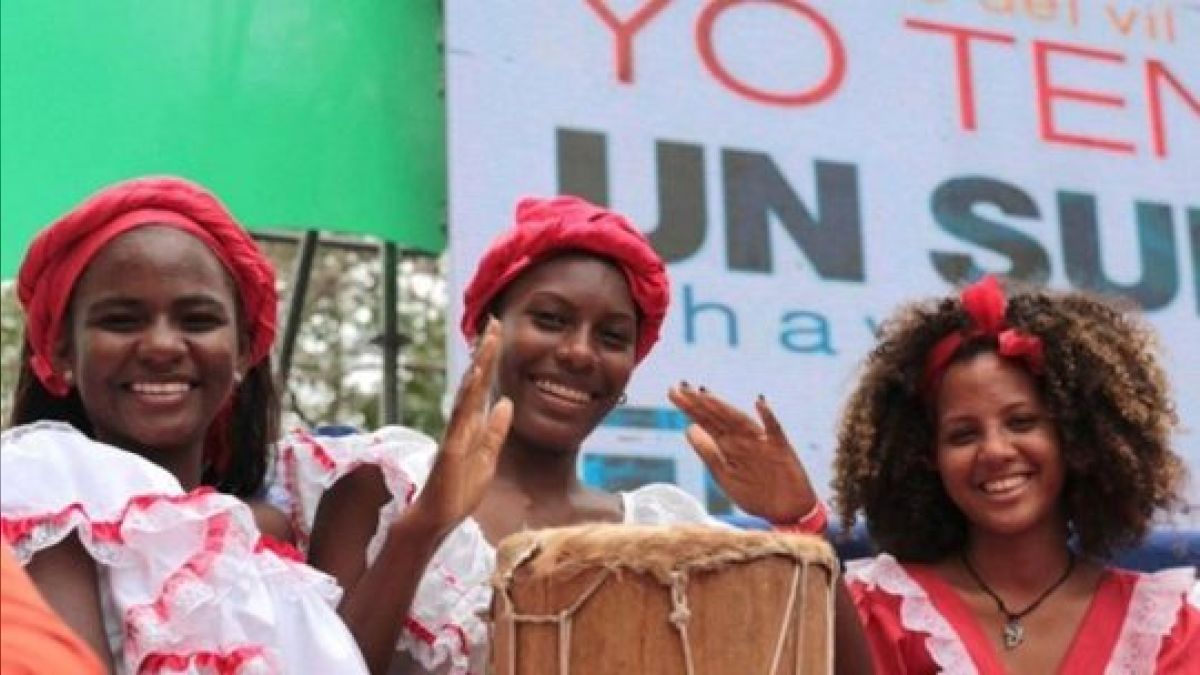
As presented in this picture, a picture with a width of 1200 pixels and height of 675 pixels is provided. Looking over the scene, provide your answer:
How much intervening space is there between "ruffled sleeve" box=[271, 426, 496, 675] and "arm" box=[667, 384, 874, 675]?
330mm

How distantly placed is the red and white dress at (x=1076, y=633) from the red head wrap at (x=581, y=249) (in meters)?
0.56

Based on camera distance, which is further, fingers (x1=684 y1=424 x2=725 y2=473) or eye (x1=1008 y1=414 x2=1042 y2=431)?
eye (x1=1008 y1=414 x2=1042 y2=431)

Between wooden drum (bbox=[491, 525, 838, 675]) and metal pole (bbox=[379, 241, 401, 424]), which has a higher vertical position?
metal pole (bbox=[379, 241, 401, 424])

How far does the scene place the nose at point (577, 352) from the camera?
2.62m

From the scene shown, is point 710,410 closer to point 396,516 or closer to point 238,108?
point 396,516

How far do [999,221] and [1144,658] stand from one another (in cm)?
194

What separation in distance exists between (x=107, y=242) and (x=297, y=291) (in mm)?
2288

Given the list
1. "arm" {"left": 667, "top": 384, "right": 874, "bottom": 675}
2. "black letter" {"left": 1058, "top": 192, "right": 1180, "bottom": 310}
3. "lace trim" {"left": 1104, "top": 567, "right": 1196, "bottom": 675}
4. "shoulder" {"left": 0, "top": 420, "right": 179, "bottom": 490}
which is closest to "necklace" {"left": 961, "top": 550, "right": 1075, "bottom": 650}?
"lace trim" {"left": 1104, "top": 567, "right": 1196, "bottom": 675}

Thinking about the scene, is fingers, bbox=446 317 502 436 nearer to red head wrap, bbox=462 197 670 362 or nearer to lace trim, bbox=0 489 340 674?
lace trim, bbox=0 489 340 674

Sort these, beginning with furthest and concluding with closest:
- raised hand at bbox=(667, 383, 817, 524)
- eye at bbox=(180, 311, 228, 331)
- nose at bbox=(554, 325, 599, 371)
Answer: nose at bbox=(554, 325, 599, 371) → raised hand at bbox=(667, 383, 817, 524) → eye at bbox=(180, 311, 228, 331)

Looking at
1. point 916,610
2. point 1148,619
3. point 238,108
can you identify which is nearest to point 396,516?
point 916,610

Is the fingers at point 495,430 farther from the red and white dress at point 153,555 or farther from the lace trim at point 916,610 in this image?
the lace trim at point 916,610

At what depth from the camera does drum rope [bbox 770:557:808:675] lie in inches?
77.8

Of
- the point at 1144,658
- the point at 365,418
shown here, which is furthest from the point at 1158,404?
the point at 365,418
